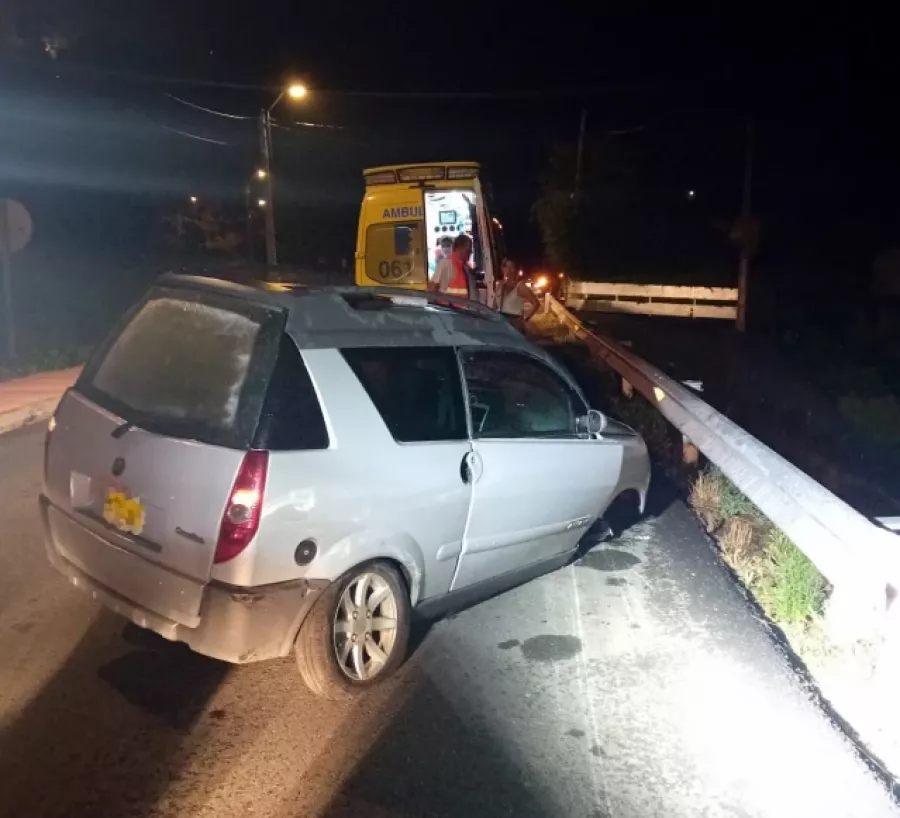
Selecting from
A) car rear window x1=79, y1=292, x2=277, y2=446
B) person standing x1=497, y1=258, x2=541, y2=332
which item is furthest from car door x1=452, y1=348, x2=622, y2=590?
person standing x1=497, y1=258, x2=541, y2=332

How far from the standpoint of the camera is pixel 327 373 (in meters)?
4.44

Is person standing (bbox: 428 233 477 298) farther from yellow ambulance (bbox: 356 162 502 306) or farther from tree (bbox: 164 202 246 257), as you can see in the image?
tree (bbox: 164 202 246 257)

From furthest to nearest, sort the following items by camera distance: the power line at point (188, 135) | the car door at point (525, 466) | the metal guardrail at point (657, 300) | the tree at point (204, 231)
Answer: the tree at point (204, 231), the power line at point (188, 135), the metal guardrail at point (657, 300), the car door at point (525, 466)

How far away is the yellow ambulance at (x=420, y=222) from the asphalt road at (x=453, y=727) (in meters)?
11.6

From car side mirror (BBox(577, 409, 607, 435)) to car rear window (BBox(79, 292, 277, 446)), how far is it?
95.0 inches

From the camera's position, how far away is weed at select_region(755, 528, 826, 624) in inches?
220

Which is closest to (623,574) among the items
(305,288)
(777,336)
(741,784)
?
(741,784)

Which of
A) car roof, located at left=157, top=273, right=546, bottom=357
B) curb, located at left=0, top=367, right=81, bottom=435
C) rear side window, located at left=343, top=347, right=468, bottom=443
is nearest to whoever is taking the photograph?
car roof, located at left=157, top=273, right=546, bottom=357

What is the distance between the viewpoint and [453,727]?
14.3 ft

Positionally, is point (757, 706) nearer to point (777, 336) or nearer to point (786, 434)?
point (786, 434)

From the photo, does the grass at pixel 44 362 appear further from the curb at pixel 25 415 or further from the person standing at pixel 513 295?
the person standing at pixel 513 295

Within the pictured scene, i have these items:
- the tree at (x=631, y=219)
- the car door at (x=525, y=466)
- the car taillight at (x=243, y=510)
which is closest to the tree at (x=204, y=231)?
the tree at (x=631, y=219)

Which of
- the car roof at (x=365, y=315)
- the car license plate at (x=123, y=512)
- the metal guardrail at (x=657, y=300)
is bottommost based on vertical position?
the metal guardrail at (x=657, y=300)

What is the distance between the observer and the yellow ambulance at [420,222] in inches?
671
